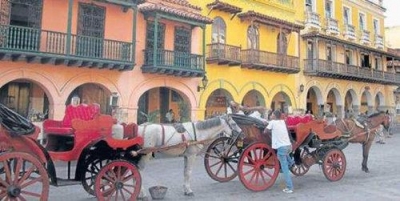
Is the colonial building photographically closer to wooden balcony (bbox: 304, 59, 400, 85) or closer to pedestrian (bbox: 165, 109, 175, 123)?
pedestrian (bbox: 165, 109, 175, 123)

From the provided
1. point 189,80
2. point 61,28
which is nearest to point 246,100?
point 189,80

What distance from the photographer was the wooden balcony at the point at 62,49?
42.1 ft

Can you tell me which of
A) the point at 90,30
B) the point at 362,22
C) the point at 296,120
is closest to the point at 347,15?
the point at 362,22

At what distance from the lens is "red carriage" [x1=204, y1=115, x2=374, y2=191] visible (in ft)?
27.5

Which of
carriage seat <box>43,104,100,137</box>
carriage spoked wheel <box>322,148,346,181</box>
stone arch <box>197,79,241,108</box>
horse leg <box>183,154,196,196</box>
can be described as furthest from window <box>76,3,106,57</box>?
carriage spoked wheel <box>322,148,346,181</box>

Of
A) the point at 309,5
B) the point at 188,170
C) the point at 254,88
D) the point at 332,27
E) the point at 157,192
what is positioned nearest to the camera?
the point at 157,192

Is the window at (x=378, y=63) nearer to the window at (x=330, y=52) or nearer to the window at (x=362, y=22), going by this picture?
the window at (x=362, y=22)

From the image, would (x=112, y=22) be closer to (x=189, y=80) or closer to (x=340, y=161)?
(x=189, y=80)

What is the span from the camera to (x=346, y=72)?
26.3m

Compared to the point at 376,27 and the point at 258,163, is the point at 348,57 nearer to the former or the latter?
the point at 376,27

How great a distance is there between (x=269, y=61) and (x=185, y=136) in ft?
48.5

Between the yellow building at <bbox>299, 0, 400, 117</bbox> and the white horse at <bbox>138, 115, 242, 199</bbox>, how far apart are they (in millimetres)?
17385

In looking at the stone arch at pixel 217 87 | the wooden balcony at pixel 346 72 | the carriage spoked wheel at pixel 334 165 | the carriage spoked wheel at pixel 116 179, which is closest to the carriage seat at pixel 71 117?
the carriage spoked wheel at pixel 116 179

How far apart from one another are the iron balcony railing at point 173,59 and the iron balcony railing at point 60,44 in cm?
121
